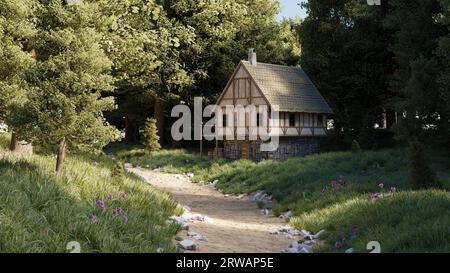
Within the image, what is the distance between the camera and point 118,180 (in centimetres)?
1391

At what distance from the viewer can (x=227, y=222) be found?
14328 millimetres

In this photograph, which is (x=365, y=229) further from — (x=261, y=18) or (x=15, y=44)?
(x=261, y=18)

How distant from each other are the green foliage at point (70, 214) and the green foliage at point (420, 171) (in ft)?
25.7

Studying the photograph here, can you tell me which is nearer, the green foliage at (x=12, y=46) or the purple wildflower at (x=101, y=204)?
the purple wildflower at (x=101, y=204)

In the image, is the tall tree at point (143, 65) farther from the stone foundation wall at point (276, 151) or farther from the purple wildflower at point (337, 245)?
the purple wildflower at point (337, 245)

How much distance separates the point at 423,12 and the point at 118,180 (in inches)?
889

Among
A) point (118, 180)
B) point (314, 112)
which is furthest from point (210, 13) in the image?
point (314, 112)

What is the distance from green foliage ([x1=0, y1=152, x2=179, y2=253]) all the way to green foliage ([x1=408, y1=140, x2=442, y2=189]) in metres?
7.84

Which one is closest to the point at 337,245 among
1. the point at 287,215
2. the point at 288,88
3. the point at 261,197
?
the point at 287,215

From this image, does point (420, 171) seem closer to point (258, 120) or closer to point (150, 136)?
point (258, 120)

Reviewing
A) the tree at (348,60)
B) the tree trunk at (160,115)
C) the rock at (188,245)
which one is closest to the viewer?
the rock at (188,245)

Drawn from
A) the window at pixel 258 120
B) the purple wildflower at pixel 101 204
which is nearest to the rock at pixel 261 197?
the purple wildflower at pixel 101 204

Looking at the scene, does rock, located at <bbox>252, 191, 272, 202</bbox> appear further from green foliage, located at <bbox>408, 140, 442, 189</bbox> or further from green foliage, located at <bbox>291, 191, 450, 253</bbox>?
green foliage, located at <bbox>408, 140, 442, 189</bbox>

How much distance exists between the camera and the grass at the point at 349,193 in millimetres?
9414
